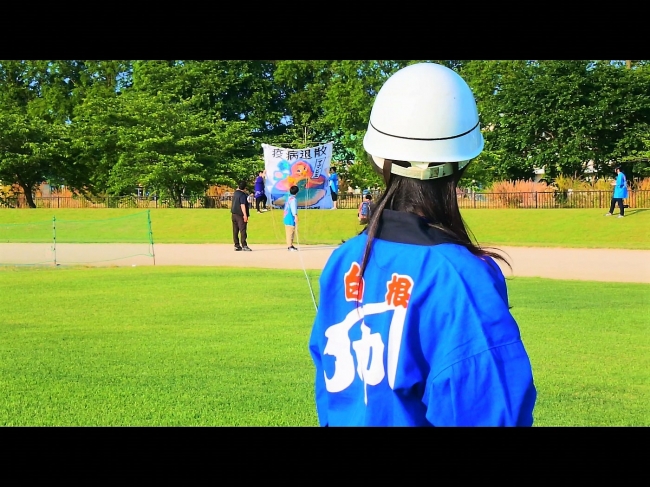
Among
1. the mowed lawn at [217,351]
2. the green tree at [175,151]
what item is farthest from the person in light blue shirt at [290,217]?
the mowed lawn at [217,351]

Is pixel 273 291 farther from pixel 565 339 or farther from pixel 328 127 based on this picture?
pixel 328 127

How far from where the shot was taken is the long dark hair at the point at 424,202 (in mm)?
1357

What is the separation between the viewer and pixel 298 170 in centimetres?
1362

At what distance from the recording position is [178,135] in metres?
14.3

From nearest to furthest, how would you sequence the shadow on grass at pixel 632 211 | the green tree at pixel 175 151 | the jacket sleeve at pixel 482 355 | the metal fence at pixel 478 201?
the jacket sleeve at pixel 482 355, the green tree at pixel 175 151, the shadow on grass at pixel 632 211, the metal fence at pixel 478 201

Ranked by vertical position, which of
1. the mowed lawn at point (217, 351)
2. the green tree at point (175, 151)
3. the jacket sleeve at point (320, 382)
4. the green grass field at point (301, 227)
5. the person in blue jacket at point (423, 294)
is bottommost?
the mowed lawn at point (217, 351)

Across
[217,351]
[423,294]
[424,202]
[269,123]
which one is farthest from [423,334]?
[269,123]

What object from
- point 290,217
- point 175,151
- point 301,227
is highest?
point 175,151

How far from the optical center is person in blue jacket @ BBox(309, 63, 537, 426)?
4.11ft

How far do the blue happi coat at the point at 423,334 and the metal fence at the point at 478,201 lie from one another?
45.6 feet

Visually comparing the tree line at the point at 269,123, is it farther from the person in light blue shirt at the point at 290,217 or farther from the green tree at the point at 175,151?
the person in light blue shirt at the point at 290,217

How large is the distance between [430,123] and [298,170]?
12330mm

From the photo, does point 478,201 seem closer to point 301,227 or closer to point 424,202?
point 301,227

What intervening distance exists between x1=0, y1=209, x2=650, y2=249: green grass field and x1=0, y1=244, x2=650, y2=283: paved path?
0.78 meters
